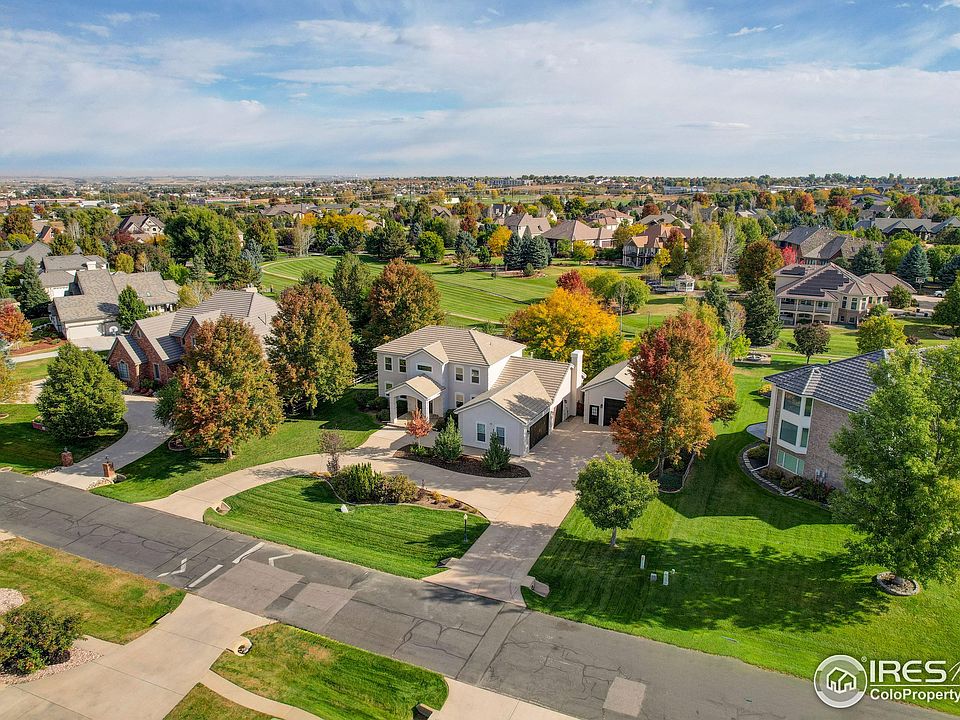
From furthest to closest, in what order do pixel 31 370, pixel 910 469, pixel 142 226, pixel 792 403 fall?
pixel 142 226 → pixel 31 370 → pixel 792 403 → pixel 910 469

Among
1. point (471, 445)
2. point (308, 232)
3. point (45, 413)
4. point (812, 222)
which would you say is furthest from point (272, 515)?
point (812, 222)

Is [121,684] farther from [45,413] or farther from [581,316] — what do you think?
[581,316]

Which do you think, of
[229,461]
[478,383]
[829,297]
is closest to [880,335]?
[829,297]

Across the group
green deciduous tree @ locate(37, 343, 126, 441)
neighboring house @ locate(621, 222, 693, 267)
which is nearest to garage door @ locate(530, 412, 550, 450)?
green deciduous tree @ locate(37, 343, 126, 441)

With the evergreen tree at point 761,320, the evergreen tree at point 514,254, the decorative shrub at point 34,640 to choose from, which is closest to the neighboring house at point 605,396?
the evergreen tree at point 761,320

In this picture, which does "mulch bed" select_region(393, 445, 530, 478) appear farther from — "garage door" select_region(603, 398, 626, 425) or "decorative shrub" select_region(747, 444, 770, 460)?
"decorative shrub" select_region(747, 444, 770, 460)

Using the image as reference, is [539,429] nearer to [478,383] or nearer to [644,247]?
[478,383]
